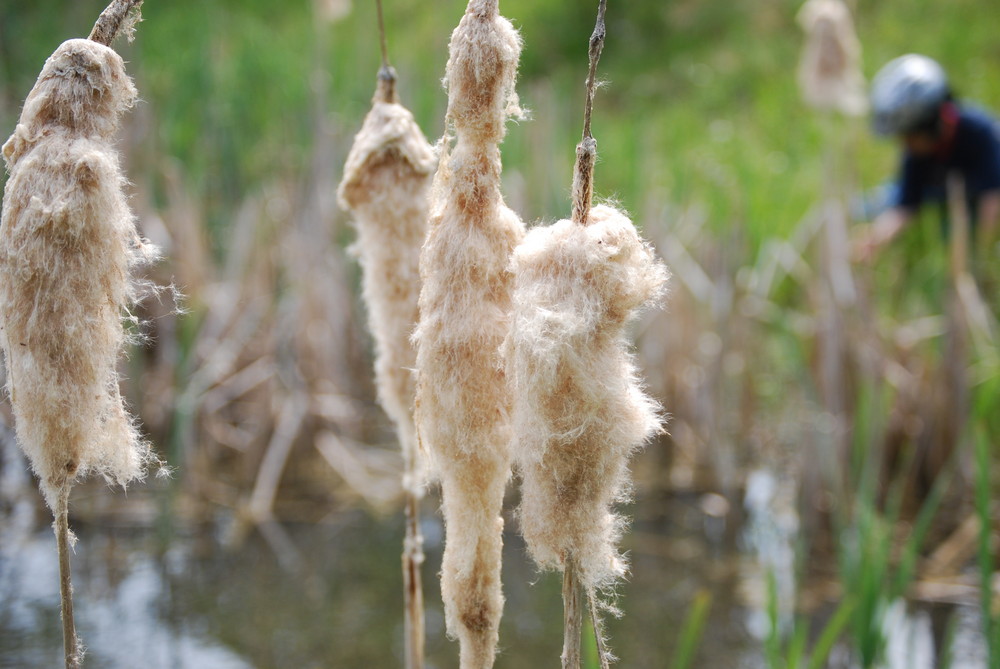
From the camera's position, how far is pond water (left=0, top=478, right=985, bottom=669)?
8.31 feet

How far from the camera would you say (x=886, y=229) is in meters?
4.57

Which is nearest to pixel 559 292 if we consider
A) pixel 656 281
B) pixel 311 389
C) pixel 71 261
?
pixel 656 281

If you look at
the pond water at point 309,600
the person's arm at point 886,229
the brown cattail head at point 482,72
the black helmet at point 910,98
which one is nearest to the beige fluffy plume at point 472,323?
the brown cattail head at point 482,72

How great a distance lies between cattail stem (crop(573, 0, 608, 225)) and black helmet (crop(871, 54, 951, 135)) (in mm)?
4211

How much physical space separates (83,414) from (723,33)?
9.42 m

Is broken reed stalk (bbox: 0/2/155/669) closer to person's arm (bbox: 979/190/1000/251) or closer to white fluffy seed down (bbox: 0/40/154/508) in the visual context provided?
white fluffy seed down (bbox: 0/40/154/508)

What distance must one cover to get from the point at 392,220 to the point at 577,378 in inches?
20.2

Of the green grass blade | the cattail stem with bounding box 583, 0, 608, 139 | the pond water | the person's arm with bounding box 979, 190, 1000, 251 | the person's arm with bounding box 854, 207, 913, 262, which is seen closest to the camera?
the cattail stem with bounding box 583, 0, 608, 139

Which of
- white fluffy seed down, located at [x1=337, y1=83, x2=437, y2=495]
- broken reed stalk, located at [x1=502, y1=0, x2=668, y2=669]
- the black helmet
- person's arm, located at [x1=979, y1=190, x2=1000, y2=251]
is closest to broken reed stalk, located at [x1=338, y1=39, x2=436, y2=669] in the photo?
white fluffy seed down, located at [x1=337, y1=83, x2=437, y2=495]

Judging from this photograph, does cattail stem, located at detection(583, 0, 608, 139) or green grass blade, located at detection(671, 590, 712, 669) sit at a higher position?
cattail stem, located at detection(583, 0, 608, 139)

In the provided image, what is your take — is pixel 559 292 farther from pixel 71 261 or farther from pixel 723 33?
pixel 723 33

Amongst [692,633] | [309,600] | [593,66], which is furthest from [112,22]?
[309,600]

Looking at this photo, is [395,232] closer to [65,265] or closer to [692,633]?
[65,265]

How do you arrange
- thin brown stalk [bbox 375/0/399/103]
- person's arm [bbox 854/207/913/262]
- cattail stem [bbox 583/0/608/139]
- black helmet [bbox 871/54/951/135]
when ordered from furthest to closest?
black helmet [bbox 871/54/951/135] → person's arm [bbox 854/207/913/262] → thin brown stalk [bbox 375/0/399/103] → cattail stem [bbox 583/0/608/139]
